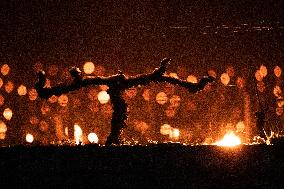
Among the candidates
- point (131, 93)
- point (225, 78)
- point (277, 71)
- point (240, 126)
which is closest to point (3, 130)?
point (131, 93)

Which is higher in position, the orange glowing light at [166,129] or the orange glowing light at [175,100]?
the orange glowing light at [175,100]

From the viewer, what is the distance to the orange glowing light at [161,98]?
99.3 feet

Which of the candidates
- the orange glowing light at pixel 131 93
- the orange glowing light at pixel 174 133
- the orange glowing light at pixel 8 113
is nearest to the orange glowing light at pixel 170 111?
the orange glowing light at pixel 174 133

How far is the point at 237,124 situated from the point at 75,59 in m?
10.4

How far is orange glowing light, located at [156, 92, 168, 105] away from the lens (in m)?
30.3

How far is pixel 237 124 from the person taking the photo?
30.2 metres

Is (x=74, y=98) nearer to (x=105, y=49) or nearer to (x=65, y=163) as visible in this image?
(x=105, y=49)

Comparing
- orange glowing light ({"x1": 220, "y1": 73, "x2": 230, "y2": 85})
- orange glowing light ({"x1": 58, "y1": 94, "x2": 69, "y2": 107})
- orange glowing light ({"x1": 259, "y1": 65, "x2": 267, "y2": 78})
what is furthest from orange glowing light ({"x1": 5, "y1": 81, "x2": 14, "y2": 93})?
orange glowing light ({"x1": 259, "y1": 65, "x2": 267, "y2": 78})

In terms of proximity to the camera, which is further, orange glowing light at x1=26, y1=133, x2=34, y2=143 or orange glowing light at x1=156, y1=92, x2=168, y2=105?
orange glowing light at x1=26, y1=133, x2=34, y2=143

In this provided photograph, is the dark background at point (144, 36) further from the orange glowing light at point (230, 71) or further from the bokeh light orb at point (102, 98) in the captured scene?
the bokeh light orb at point (102, 98)

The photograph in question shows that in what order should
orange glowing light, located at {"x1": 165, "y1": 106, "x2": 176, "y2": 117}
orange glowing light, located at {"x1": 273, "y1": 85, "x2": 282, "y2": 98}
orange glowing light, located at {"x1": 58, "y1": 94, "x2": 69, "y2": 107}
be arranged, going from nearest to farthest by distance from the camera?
orange glowing light, located at {"x1": 273, "y1": 85, "x2": 282, "y2": 98} → orange glowing light, located at {"x1": 165, "y1": 106, "x2": 176, "y2": 117} → orange glowing light, located at {"x1": 58, "y1": 94, "x2": 69, "y2": 107}

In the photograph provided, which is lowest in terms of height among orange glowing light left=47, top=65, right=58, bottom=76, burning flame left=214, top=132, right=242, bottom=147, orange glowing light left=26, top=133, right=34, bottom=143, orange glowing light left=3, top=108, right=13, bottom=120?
burning flame left=214, top=132, right=242, bottom=147

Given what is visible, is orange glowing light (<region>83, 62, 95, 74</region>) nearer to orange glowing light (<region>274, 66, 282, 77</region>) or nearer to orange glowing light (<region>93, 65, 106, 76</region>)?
orange glowing light (<region>93, 65, 106, 76</region>)

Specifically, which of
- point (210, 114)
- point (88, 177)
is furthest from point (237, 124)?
point (88, 177)
